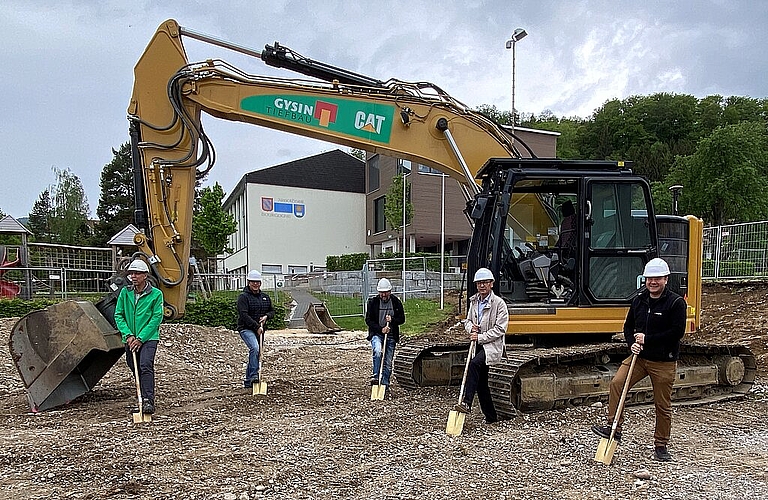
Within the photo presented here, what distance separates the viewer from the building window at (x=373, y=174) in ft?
132

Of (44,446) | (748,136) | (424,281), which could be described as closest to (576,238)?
(44,446)

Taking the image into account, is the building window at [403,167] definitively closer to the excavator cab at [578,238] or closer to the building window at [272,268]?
the building window at [272,268]

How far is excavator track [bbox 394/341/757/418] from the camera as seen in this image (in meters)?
6.85

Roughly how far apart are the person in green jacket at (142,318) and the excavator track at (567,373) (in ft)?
10.6

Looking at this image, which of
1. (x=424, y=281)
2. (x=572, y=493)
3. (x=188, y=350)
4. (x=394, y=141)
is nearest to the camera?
(x=572, y=493)

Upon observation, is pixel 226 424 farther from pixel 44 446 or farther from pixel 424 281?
pixel 424 281

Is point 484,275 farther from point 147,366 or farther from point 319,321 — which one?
point 319,321

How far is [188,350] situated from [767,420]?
31.7 feet

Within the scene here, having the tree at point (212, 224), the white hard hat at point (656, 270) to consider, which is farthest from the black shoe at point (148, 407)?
the tree at point (212, 224)

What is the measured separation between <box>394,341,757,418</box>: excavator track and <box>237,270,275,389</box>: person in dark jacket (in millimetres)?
1908

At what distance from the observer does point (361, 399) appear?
325 inches

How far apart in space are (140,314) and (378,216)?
3303 centimetres

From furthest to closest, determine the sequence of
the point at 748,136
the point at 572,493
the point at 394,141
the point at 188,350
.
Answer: the point at 748,136 < the point at 188,350 < the point at 394,141 < the point at 572,493

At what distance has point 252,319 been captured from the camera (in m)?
8.60
